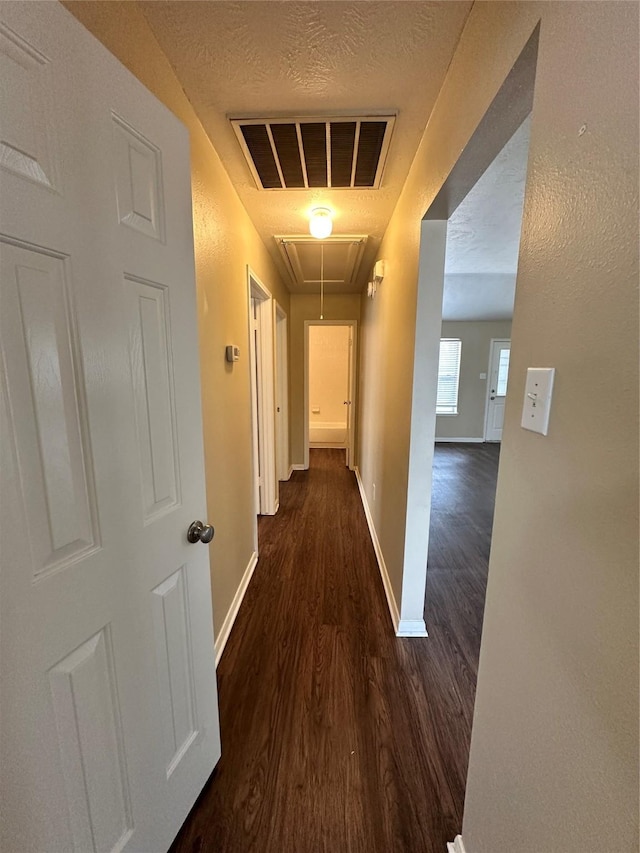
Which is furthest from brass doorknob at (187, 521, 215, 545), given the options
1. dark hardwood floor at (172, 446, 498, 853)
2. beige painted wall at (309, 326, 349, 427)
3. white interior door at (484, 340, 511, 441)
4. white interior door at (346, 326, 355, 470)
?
white interior door at (484, 340, 511, 441)

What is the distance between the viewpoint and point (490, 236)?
A: 2.75m

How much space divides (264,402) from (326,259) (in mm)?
1405

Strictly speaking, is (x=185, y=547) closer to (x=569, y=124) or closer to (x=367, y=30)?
(x=569, y=124)

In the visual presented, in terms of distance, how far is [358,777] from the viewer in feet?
3.73

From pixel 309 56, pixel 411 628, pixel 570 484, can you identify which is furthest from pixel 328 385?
pixel 570 484

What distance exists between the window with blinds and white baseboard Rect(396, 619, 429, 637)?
16.8 ft

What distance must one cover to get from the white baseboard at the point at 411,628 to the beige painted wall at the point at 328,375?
4432 mm

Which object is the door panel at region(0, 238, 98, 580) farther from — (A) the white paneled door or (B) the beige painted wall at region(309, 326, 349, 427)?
(B) the beige painted wall at region(309, 326, 349, 427)

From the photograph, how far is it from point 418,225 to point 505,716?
1712mm

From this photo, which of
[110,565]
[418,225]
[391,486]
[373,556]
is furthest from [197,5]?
[373,556]

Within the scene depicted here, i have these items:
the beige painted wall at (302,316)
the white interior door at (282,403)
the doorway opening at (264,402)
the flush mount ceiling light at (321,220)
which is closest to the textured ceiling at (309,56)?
the flush mount ceiling light at (321,220)

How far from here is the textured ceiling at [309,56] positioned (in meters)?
0.90

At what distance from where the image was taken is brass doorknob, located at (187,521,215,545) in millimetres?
955

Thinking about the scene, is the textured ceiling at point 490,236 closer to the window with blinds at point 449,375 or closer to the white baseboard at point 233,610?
the window with blinds at point 449,375
